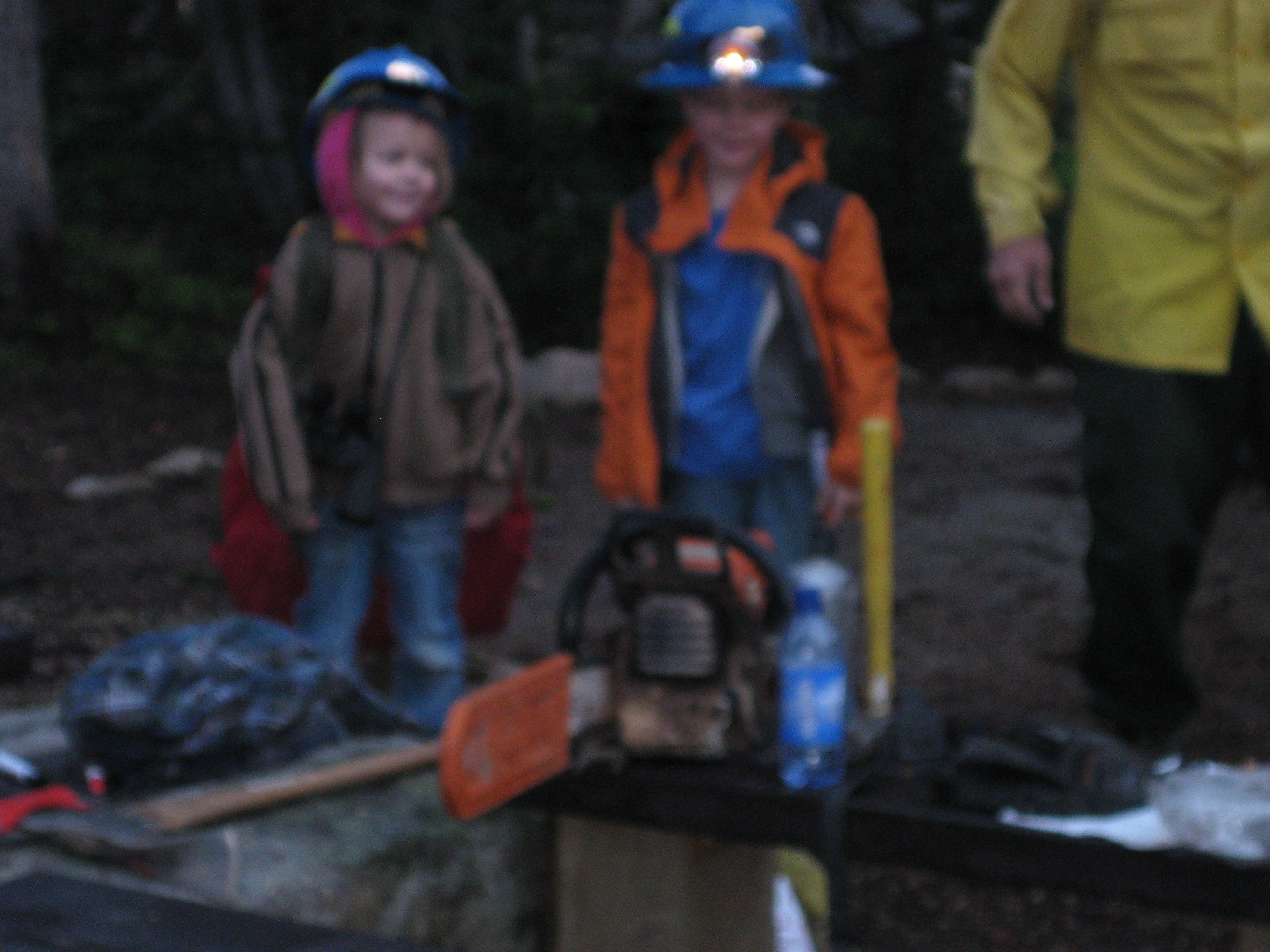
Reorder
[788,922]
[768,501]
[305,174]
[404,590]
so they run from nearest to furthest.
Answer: [788,922] < [768,501] < [404,590] < [305,174]

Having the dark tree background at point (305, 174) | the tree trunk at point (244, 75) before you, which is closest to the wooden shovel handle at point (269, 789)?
the dark tree background at point (305, 174)

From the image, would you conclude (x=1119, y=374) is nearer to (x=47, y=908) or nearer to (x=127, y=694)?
(x=127, y=694)

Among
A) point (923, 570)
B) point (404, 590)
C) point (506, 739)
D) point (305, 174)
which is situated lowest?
point (923, 570)

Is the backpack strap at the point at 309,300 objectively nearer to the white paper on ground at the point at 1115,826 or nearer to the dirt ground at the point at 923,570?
the dirt ground at the point at 923,570

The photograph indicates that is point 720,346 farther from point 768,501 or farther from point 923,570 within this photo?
point 923,570

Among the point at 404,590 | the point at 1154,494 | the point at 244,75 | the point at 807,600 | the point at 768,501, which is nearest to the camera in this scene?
the point at 807,600

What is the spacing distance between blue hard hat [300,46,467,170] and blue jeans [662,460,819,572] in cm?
96

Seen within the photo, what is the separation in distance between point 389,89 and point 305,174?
261 inches

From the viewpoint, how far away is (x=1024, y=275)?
3.82 meters

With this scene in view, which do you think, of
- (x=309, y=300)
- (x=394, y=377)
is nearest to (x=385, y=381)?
(x=394, y=377)

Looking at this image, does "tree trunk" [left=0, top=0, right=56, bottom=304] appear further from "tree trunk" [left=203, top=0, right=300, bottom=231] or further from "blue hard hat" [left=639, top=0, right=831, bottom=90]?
"blue hard hat" [left=639, top=0, right=831, bottom=90]

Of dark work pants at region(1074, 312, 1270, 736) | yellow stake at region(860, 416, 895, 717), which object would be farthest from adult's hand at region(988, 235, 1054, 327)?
yellow stake at region(860, 416, 895, 717)

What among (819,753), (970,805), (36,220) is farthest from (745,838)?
(36,220)

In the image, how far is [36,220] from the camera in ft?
36.1
